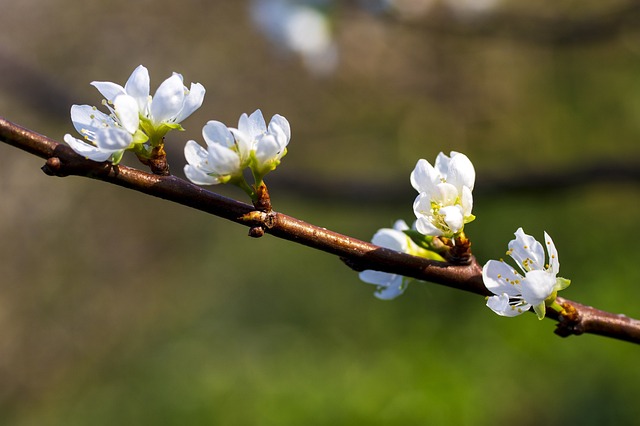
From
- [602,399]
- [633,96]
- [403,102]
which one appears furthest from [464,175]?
[403,102]

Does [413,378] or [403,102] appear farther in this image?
[403,102]

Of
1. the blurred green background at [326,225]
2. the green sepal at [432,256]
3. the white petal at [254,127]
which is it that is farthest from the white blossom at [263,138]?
the blurred green background at [326,225]

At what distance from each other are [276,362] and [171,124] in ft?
8.79

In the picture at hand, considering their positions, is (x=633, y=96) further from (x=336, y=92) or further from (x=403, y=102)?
(x=336, y=92)

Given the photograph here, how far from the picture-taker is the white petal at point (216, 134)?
0.75 m

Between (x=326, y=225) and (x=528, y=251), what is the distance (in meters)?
3.05

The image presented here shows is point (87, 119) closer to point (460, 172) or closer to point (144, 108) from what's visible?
point (144, 108)

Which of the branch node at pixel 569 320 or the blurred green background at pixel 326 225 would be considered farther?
the blurred green background at pixel 326 225

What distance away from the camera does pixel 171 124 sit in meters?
0.78

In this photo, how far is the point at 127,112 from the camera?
741mm

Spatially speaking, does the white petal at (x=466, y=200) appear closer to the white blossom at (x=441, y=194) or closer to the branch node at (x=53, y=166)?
the white blossom at (x=441, y=194)

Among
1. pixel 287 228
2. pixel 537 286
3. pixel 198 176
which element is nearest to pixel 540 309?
pixel 537 286

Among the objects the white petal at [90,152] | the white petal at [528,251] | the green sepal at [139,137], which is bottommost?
the white petal at [90,152]

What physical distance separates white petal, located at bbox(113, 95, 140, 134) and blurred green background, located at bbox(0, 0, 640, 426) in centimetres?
126
